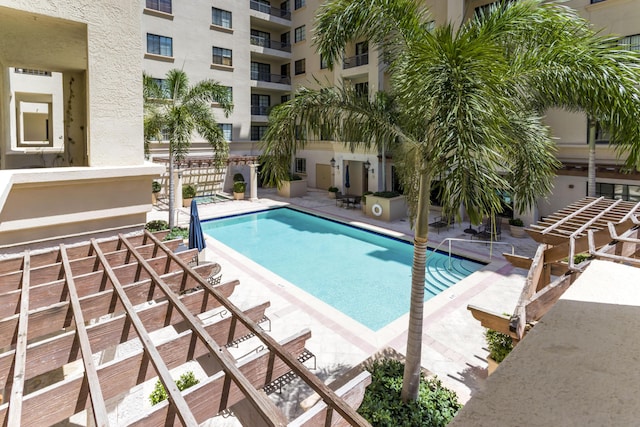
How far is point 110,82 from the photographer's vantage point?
6820 millimetres

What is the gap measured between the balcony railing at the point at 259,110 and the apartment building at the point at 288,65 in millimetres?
103

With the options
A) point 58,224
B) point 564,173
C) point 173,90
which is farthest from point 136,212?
point 564,173

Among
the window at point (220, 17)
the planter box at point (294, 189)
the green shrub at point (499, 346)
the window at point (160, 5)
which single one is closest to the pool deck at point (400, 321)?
the green shrub at point (499, 346)

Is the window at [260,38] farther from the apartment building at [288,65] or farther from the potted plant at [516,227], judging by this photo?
the potted plant at [516,227]

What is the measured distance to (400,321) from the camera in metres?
9.88

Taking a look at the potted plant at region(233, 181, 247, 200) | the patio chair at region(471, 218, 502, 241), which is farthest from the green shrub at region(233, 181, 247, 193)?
the patio chair at region(471, 218, 502, 241)

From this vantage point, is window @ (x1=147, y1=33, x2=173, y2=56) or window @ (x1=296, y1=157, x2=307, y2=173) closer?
window @ (x1=147, y1=33, x2=173, y2=56)

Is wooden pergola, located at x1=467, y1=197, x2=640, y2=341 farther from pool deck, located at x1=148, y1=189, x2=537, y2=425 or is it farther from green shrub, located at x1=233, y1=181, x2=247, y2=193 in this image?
green shrub, located at x1=233, y1=181, x2=247, y2=193

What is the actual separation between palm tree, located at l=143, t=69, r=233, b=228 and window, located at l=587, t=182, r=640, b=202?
1811 centimetres

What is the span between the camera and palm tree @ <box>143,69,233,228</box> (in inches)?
635

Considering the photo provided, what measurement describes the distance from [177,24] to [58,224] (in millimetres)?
24455

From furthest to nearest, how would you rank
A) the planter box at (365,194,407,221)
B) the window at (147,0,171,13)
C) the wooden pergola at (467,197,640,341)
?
the window at (147,0,171,13), the planter box at (365,194,407,221), the wooden pergola at (467,197,640,341)

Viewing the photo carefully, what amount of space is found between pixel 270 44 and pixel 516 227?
1059 inches

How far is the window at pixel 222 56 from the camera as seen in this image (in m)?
28.2
